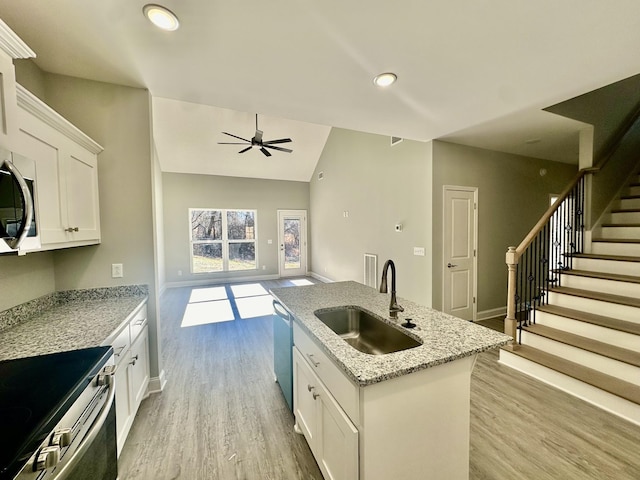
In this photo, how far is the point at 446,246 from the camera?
379 cm

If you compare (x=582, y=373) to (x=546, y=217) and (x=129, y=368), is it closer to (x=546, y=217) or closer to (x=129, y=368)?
(x=546, y=217)

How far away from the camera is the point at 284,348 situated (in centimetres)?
214

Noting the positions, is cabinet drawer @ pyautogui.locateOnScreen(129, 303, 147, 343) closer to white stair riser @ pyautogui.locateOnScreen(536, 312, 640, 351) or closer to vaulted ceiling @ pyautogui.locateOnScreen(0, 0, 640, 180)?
vaulted ceiling @ pyautogui.locateOnScreen(0, 0, 640, 180)

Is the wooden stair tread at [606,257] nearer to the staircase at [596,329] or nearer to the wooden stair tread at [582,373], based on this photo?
the staircase at [596,329]

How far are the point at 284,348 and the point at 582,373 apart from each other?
2.74 metres

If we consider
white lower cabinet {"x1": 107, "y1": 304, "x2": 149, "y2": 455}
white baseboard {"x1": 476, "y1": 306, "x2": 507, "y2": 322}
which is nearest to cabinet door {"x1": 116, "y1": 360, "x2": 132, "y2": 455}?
white lower cabinet {"x1": 107, "y1": 304, "x2": 149, "y2": 455}

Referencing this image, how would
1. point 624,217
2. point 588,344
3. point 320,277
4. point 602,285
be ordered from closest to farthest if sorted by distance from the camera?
point 588,344 < point 602,285 < point 624,217 < point 320,277

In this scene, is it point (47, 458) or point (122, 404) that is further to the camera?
point (122, 404)

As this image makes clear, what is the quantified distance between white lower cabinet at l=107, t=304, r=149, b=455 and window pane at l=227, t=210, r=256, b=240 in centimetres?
532

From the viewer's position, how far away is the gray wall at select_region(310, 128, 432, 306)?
3879 millimetres

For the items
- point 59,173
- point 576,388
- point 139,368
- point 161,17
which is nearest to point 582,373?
point 576,388

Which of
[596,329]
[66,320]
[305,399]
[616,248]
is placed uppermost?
[616,248]

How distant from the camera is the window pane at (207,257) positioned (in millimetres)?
7148

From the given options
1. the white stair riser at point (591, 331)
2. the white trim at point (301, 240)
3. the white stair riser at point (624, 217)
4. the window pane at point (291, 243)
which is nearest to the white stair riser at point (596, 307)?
the white stair riser at point (591, 331)
